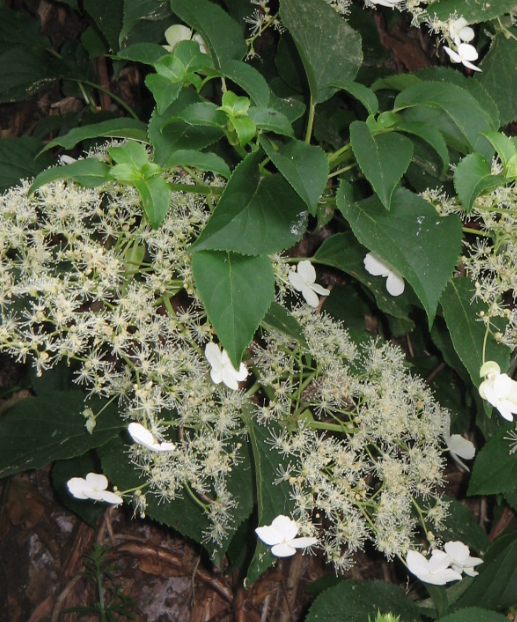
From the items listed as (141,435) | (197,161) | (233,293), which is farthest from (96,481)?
(197,161)

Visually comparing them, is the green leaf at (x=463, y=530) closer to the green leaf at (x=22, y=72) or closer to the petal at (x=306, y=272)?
the petal at (x=306, y=272)

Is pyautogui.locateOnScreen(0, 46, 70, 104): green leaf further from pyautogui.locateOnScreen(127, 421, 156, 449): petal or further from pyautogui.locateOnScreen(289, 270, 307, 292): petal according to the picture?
pyautogui.locateOnScreen(127, 421, 156, 449): petal

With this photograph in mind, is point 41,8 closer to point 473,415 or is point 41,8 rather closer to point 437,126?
point 437,126

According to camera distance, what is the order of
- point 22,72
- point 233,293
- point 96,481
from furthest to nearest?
point 22,72 → point 96,481 → point 233,293

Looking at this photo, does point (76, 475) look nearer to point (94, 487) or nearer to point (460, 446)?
point (94, 487)

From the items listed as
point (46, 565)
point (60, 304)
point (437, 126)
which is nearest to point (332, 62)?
point (437, 126)

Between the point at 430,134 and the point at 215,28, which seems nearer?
the point at 430,134
